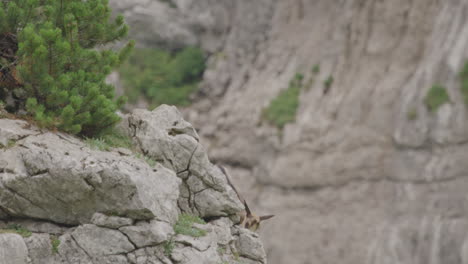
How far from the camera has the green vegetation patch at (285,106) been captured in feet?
117

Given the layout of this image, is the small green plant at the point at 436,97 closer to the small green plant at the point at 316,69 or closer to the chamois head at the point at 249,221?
the small green plant at the point at 316,69

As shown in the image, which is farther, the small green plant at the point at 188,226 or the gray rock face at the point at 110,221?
the small green plant at the point at 188,226

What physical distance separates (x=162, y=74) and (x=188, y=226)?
1366 inches

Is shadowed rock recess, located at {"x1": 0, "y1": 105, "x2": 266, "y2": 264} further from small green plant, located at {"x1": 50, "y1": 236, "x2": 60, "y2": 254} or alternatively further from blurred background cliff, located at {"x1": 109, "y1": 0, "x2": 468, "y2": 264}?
blurred background cliff, located at {"x1": 109, "y1": 0, "x2": 468, "y2": 264}

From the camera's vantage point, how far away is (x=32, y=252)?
10.2 metres

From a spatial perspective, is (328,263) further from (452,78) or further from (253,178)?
(452,78)

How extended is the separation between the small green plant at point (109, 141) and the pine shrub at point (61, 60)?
0.21 metres

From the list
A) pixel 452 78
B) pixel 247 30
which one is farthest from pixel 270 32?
pixel 452 78

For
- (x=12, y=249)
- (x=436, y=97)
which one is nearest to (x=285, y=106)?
(x=436, y=97)

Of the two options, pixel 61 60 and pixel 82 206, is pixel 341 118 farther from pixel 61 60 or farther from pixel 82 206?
pixel 82 206

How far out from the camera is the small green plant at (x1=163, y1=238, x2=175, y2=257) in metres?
10.7

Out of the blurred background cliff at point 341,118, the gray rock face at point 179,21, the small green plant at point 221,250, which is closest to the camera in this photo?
the small green plant at point 221,250

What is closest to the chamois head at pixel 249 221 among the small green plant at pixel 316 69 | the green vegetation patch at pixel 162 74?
the small green plant at pixel 316 69

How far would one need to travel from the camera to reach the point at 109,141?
12195mm
